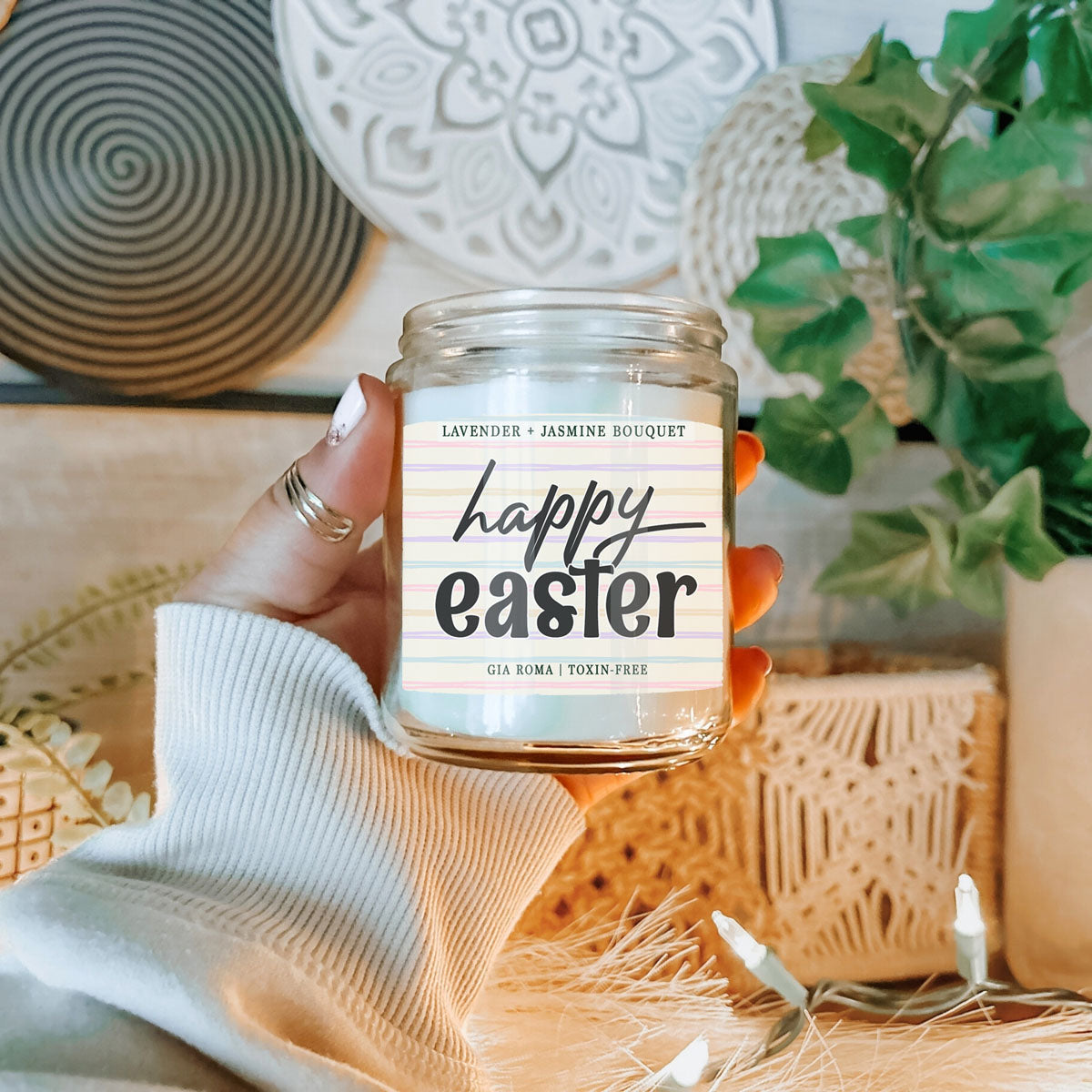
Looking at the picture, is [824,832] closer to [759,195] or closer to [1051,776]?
[1051,776]

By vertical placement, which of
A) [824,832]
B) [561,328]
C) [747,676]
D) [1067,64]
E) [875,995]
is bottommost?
[875,995]

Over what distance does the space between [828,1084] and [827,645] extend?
0.38m

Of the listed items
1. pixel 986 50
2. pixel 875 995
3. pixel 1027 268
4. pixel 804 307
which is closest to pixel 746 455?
pixel 804 307

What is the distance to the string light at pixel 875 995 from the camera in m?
0.63

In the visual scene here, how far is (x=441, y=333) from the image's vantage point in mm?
482

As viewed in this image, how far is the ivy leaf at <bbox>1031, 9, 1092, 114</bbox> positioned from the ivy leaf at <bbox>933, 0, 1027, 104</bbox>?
18 millimetres

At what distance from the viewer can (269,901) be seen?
488 mm

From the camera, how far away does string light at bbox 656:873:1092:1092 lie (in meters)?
0.63

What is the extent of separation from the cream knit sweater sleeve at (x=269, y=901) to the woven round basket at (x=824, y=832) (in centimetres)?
14

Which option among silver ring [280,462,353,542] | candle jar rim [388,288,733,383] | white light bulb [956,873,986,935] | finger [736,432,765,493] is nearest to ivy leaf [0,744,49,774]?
silver ring [280,462,353,542]

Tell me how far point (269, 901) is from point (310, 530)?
0.22m

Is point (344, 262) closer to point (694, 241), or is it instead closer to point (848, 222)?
point (694, 241)

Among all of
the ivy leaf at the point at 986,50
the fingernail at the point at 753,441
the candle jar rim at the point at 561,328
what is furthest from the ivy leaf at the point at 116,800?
the ivy leaf at the point at 986,50

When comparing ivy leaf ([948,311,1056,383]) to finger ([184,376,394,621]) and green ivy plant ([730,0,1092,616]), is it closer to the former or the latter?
green ivy plant ([730,0,1092,616])
